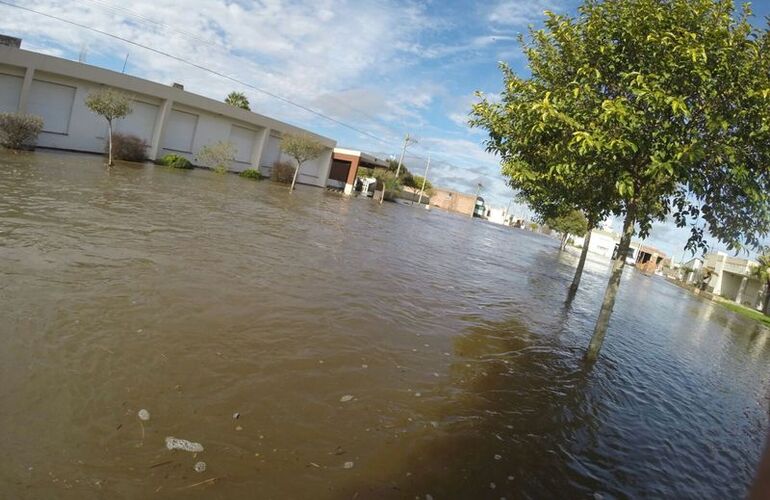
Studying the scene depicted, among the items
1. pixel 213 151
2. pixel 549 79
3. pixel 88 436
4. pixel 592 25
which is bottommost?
pixel 88 436

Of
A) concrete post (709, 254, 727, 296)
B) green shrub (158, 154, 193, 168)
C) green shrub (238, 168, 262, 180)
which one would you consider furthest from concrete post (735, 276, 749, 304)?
green shrub (158, 154, 193, 168)

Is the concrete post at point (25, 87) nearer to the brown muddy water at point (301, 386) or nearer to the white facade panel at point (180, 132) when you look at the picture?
the white facade panel at point (180, 132)

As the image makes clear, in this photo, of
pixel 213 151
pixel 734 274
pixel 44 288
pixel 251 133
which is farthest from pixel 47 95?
pixel 734 274

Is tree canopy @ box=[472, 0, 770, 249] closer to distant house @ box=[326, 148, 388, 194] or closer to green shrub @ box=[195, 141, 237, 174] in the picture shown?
green shrub @ box=[195, 141, 237, 174]

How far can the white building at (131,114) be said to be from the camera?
2231 cm

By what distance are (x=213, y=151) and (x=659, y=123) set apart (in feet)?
100

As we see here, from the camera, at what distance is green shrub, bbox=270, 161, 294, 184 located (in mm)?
37688

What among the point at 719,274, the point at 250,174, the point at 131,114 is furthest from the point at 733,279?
the point at 131,114

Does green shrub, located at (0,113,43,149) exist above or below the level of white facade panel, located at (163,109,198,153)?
below

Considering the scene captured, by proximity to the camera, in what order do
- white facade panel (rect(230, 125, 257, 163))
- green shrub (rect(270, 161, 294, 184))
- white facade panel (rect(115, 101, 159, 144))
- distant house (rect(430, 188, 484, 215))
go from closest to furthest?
white facade panel (rect(115, 101, 159, 144))
white facade panel (rect(230, 125, 257, 163))
green shrub (rect(270, 161, 294, 184))
distant house (rect(430, 188, 484, 215))

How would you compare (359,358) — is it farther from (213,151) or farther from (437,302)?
(213,151)

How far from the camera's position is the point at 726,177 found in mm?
6172

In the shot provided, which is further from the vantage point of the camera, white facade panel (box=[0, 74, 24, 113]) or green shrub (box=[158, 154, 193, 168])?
green shrub (box=[158, 154, 193, 168])

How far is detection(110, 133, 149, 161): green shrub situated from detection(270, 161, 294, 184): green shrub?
469 inches
